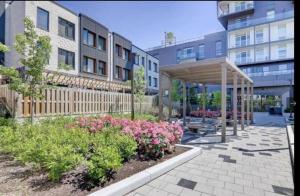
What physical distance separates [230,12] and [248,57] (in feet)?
35.0

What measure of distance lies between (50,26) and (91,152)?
1638cm

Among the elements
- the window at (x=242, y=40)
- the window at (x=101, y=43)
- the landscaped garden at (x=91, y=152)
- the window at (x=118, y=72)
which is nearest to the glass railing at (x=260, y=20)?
the window at (x=242, y=40)

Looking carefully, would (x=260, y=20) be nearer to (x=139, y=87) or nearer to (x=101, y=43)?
(x=139, y=87)

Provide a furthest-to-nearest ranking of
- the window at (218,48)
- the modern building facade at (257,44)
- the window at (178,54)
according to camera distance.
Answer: the window at (178,54) → the window at (218,48) → the modern building facade at (257,44)

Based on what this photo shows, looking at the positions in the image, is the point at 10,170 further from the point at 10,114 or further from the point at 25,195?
the point at 10,114

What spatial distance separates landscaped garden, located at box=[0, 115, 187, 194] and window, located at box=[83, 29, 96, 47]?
53.9 feet

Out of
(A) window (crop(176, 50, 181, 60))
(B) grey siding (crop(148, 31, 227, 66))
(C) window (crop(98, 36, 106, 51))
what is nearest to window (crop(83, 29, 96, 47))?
(C) window (crop(98, 36, 106, 51))

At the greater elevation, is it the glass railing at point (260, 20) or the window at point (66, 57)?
the glass railing at point (260, 20)

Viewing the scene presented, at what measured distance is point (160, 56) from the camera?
42969 mm

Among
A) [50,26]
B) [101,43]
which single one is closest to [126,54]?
[101,43]

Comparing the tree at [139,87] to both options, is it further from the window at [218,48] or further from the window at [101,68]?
the window at [218,48]

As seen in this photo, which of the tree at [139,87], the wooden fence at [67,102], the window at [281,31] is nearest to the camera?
the wooden fence at [67,102]

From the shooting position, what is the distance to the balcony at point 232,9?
120 ft

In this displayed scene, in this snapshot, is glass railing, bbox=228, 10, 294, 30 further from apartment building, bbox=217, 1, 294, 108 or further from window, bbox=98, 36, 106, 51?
window, bbox=98, 36, 106, 51
